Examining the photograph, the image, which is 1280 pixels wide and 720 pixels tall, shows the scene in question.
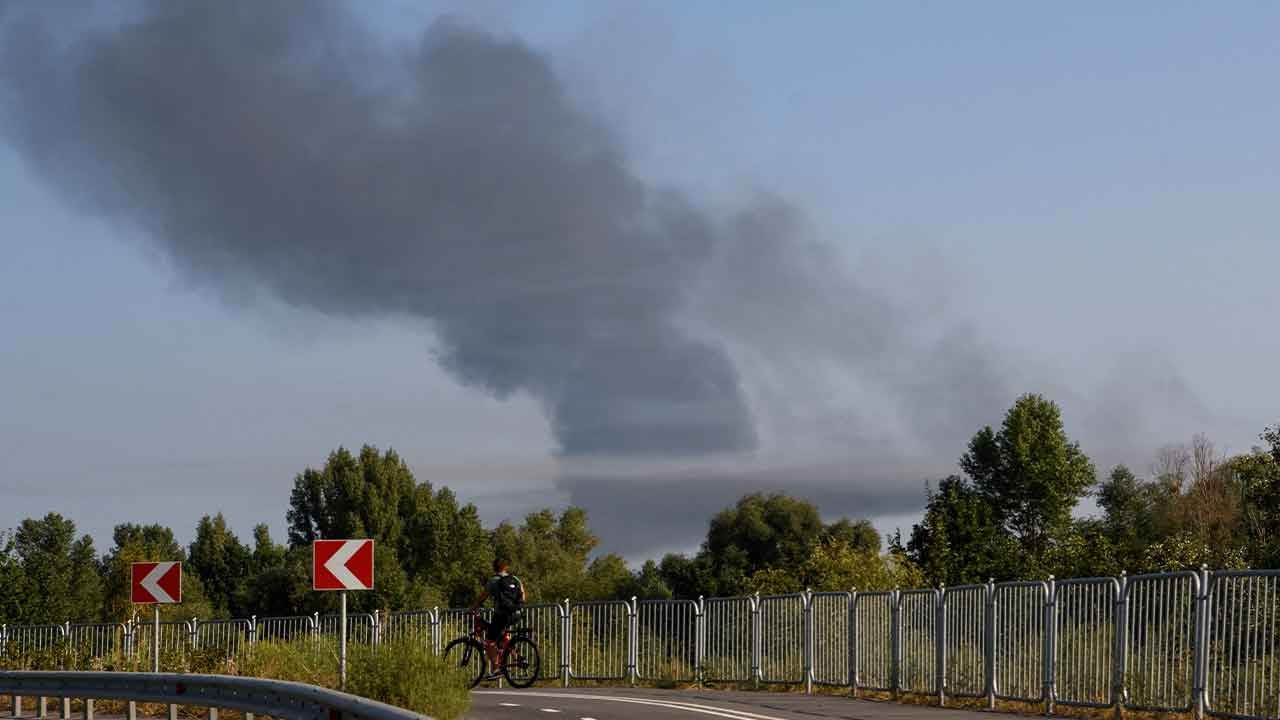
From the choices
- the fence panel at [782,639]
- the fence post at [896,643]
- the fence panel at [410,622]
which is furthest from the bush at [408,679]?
the fence panel at [410,622]

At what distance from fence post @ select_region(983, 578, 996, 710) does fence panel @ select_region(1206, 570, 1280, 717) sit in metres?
4.47

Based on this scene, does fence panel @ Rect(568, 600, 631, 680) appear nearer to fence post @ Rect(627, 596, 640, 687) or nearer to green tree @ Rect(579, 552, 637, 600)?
fence post @ Rect(627, 596, 640, 687)

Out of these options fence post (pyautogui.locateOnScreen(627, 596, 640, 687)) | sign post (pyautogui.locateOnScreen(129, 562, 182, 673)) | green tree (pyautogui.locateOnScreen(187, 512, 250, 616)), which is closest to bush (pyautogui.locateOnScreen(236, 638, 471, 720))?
sign post (pyautogui.locateOnScreen(129, 562, 182, 673))

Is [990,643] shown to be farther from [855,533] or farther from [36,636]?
[855,533]

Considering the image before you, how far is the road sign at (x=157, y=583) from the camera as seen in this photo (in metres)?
24.9

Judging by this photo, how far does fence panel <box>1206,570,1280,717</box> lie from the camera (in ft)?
56.0

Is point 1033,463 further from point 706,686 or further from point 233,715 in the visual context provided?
point 233,715

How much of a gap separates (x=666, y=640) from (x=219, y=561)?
98.5 meters

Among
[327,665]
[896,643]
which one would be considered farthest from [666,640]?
[327,665]

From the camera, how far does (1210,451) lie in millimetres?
92562

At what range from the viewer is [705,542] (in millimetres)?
112000

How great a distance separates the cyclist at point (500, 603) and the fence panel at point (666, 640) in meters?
4.67

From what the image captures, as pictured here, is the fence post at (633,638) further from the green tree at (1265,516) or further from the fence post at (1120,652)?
the green tree at (1265,516)

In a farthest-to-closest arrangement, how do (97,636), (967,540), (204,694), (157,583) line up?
(967,540)
(97,636)
(157,583)
(204,694)
